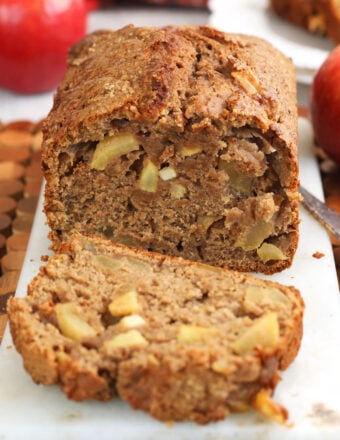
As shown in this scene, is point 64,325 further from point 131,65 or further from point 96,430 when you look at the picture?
point 131,65

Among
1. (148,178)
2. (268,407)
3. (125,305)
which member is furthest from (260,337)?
(148,178)

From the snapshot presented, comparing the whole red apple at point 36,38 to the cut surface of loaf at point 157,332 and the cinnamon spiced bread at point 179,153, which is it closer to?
the cinnamon spiced bread at point 179,153

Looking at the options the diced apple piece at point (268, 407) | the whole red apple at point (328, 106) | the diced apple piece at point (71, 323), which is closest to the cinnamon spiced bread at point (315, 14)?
the whole red apple at point (328, 106)

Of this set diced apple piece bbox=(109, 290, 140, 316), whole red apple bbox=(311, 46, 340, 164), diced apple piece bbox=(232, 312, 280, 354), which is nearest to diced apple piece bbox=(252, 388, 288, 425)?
diced apple piece bbox=(232, 312, 280, 354)

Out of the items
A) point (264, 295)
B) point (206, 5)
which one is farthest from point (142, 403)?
point (206, 5)

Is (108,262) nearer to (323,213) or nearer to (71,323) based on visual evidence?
(71,323)
